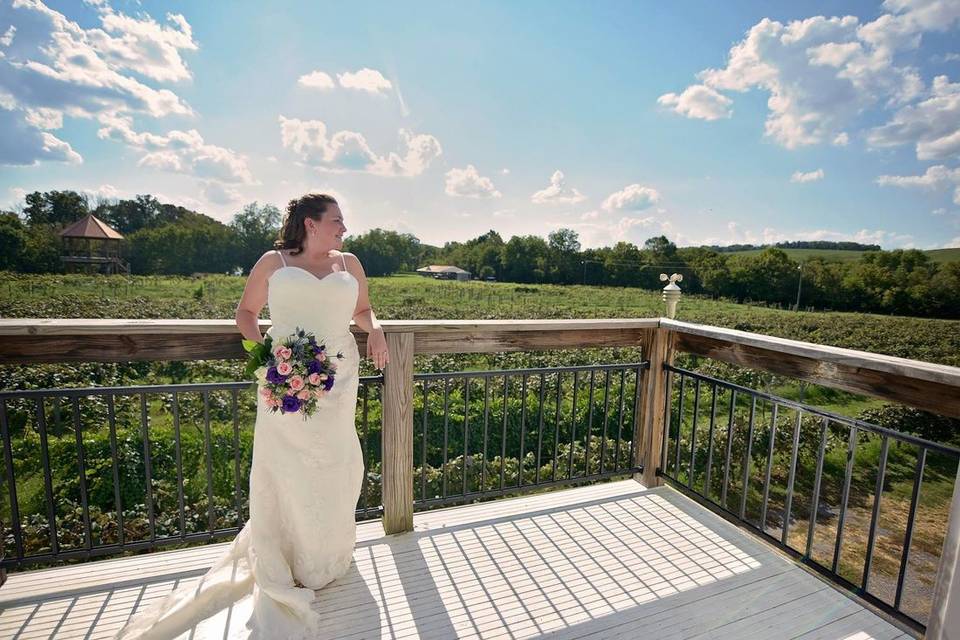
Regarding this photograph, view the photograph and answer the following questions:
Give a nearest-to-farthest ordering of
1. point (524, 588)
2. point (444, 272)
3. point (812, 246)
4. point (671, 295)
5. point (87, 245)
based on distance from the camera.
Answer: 1. point (524, 588)
2. point (671, 295)
3. point (87, 245)
4. point (812, 246)
5. point (444, 272)

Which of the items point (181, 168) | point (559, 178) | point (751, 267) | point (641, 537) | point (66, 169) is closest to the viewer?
point (641, 537)

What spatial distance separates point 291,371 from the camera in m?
1.79

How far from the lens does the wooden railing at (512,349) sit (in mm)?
1793

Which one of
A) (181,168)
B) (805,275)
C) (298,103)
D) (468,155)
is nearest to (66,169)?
(181,168)

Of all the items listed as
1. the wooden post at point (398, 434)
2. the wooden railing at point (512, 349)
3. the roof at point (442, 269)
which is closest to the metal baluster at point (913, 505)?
the wooden railing at point (512, 349)

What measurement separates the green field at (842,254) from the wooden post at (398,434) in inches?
935

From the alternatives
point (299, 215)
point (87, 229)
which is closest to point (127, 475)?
point (299, 215)

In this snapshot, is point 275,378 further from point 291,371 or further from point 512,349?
point 512,349

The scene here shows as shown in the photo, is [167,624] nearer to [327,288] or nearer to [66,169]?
[327,288]

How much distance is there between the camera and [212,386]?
2.09 m

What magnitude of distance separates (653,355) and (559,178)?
118 feet

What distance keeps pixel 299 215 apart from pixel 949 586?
241cm

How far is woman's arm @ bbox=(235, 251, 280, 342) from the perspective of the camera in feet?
6.17

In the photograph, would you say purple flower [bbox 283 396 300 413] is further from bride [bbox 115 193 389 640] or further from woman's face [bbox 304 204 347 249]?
woman's face [bbox 304 204 347 249]
